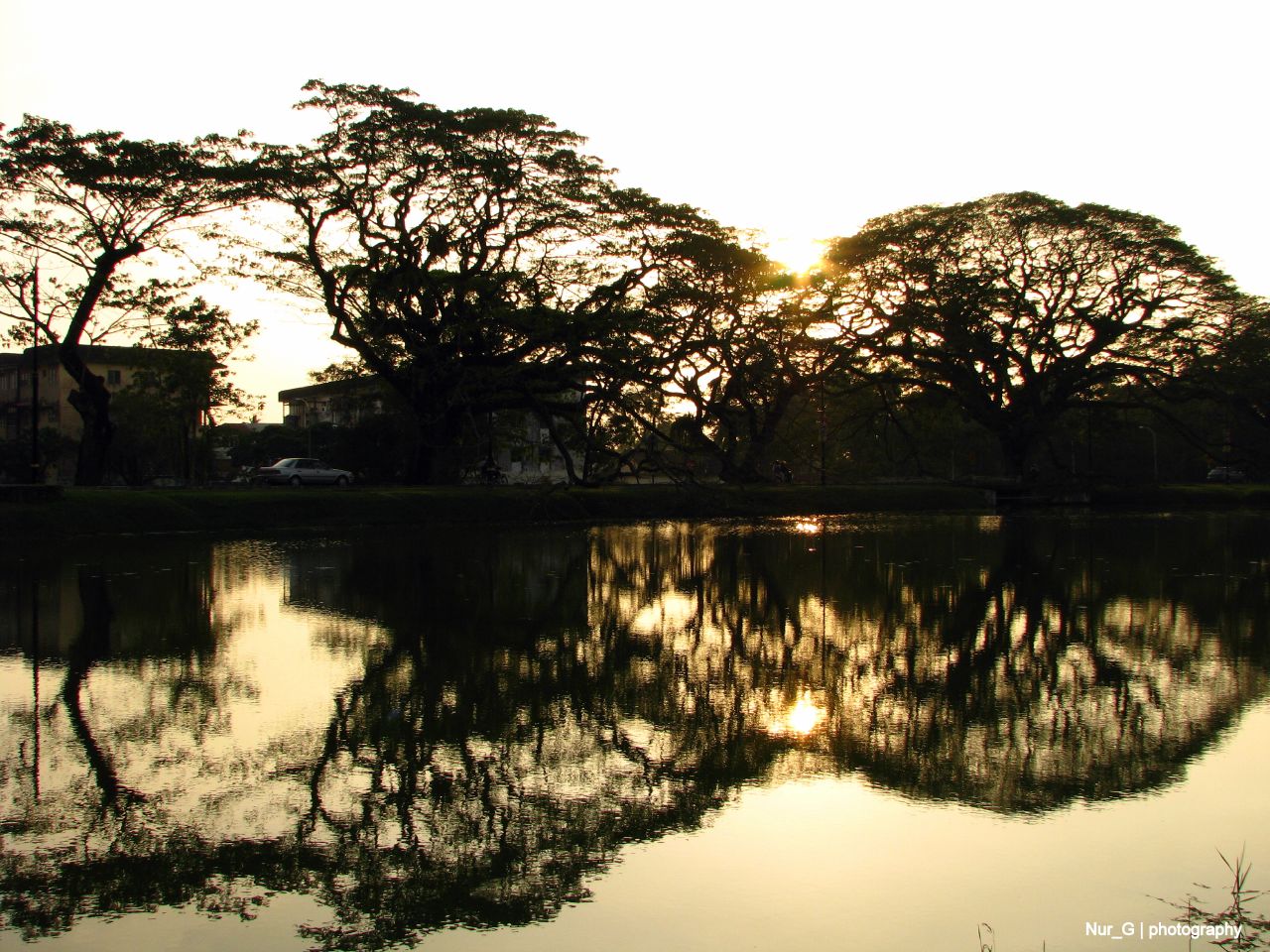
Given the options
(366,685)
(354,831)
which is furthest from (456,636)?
(354,831)

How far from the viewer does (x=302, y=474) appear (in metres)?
49.9

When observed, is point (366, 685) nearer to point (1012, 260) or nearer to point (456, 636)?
point (456, 636)

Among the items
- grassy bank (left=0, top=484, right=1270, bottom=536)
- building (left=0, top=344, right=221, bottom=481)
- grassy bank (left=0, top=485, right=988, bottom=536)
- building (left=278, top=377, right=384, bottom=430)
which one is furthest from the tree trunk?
building (left=0, top=344, right=221, bottom=481)

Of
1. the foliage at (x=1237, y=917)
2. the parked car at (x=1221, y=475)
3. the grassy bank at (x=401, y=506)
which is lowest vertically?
the foliage at (x=1237, y=917)

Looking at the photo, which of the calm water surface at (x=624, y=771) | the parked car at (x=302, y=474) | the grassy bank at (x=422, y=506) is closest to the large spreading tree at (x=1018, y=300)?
the grassy bank at (x=422, y=506)

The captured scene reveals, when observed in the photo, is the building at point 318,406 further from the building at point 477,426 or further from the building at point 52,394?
the building at point 52,394

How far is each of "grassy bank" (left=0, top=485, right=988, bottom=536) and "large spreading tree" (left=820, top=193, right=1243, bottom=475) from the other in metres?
6.38

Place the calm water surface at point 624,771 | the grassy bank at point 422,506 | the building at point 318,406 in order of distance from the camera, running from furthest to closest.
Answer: the building at point 318,406 → the grassy bank at point 422,506 → the calm water surface at point 624,771

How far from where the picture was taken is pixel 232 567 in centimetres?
1956

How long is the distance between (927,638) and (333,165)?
99.3 feet

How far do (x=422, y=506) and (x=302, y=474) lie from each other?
16.1 m

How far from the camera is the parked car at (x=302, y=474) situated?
4978 centimetres

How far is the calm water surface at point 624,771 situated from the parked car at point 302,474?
36.6 meters

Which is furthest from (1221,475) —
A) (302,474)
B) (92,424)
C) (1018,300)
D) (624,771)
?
(624,771)
